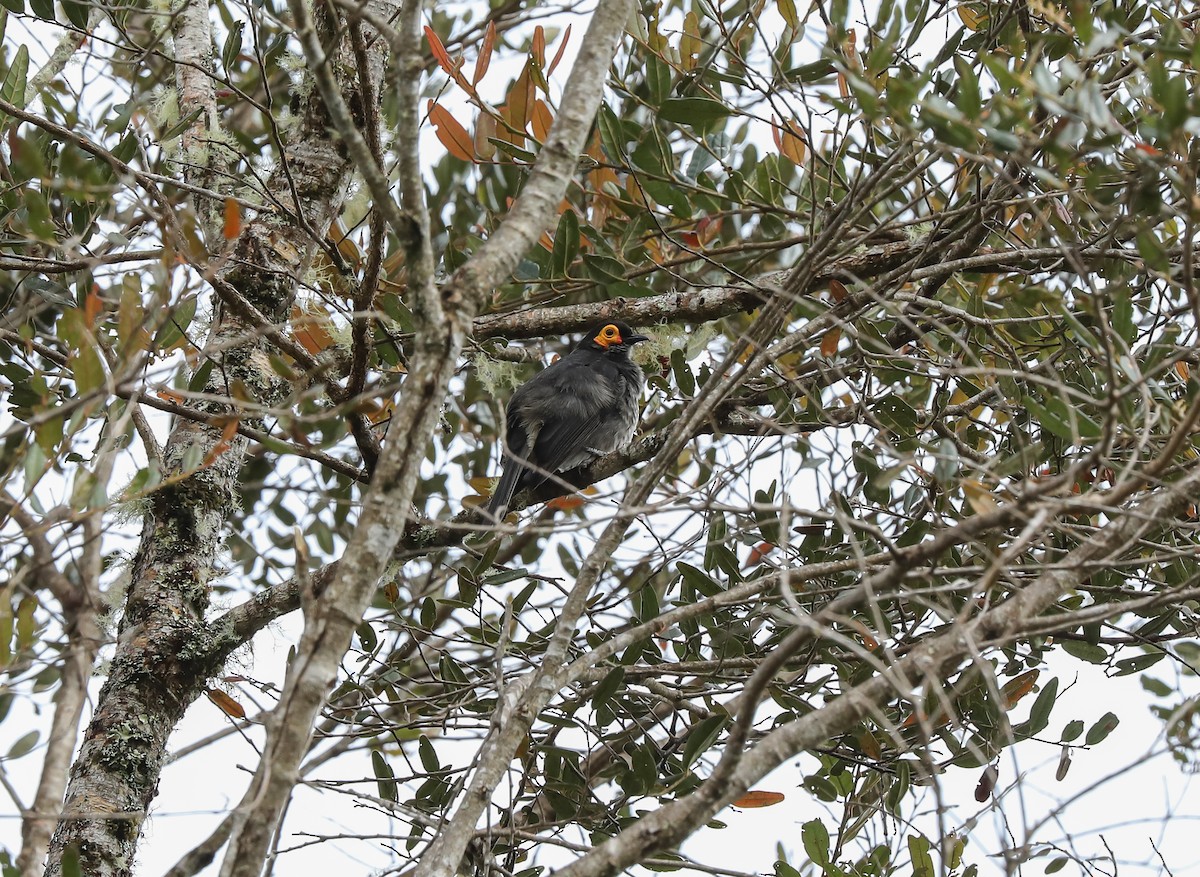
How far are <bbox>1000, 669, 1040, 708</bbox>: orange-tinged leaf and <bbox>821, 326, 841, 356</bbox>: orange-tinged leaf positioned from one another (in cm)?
135

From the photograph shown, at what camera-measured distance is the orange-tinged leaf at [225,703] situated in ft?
13.1

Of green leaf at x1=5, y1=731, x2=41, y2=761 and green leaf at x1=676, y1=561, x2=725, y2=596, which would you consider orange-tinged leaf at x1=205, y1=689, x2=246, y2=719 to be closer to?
green leaf at x1=5, y1=731, x2=41, y2=761

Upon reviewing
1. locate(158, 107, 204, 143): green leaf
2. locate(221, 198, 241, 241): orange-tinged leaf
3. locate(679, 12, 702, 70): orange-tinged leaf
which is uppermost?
locate(679, 12, 702, 70): orange-tinged leaf

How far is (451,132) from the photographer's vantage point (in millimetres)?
4301

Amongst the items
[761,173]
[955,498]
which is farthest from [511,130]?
[955,498]

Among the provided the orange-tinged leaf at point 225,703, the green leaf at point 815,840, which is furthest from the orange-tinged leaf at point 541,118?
the green leaf at point 815,840

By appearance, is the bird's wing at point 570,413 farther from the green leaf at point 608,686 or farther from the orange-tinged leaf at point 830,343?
the green leaf at point 608,686

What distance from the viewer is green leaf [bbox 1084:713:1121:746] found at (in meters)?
3.83

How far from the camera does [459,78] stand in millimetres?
3889

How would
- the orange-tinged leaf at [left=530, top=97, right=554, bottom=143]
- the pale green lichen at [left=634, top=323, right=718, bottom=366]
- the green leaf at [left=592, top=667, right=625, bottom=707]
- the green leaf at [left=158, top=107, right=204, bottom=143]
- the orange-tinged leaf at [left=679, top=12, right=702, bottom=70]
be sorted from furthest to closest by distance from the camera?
1. the pale green lichen at [left=634, top=323, right=718, bottom=366]
2. the orange-tinged leaf at [left=679, top=12, right=702, bottom=70]
3. the orange-tinged leaf at [left=530, top=97, right=554, bottom=143]
4. the green leaf at [left=158, top=107, right=204, bottom=143]
5. the green leaf at [left=592, top=667, right=625, bottom=707]

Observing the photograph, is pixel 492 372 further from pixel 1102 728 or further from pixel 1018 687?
pixel 1102 728

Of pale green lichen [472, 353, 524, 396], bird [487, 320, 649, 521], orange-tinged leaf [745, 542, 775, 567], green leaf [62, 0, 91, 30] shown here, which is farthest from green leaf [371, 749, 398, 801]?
green leaf [62, 0, 91, 30]

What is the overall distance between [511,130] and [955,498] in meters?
2.17

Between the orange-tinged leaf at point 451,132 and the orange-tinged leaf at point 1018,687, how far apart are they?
2.81 m
